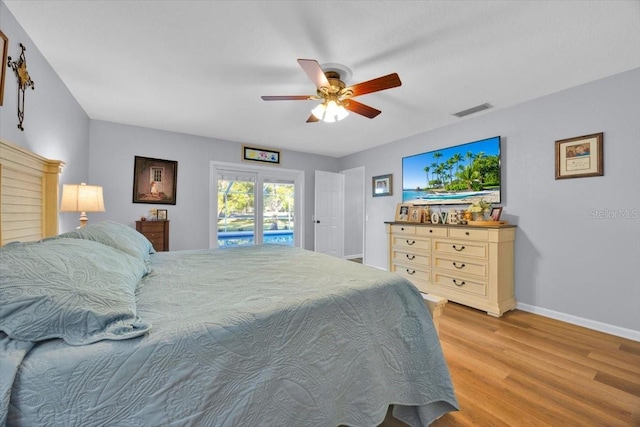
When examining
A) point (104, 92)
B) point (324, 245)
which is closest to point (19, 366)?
point (104, 92)

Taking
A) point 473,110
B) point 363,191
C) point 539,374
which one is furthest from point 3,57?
point 363,191

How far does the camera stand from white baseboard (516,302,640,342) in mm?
2352

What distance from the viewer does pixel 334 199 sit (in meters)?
5.84

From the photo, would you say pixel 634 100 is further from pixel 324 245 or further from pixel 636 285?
pixel 324 245

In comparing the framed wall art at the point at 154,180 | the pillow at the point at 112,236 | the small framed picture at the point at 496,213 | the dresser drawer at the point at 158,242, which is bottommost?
the dresser drawer at the point at 158,242

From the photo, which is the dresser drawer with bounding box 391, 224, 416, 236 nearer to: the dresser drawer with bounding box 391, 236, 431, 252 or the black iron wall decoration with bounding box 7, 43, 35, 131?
the dresser drawer with bounding box 391, 236, 431, 252

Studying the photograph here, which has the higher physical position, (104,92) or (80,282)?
(104,92)

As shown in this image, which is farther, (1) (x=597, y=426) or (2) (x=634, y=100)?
(2) (x=634, y=100)

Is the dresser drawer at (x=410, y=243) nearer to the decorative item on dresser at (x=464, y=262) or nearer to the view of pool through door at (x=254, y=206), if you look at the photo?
the decorative item on dresser at (x=464, y=262)

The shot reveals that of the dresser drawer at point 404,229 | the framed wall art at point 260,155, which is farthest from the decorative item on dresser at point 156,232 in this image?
the dresser drawer at point 404,229

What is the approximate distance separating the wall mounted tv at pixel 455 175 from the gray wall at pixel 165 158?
2597mm

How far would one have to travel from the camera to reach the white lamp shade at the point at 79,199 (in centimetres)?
245

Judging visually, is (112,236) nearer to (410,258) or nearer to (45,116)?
(45,116)

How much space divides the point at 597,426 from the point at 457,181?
2742 millimetres
